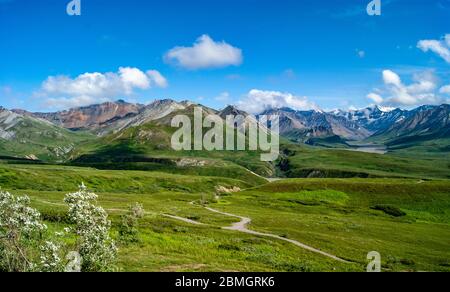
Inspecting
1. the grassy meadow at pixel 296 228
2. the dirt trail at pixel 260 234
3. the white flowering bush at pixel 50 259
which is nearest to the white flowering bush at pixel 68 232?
the white flowering bush at pixel 50 259

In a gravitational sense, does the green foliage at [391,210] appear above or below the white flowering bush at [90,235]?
below

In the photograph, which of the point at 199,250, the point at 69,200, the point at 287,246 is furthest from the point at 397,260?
the point at 69,200

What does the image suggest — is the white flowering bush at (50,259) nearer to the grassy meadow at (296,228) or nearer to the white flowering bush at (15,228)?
the white flowering bush at (15,228)

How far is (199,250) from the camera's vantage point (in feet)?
194

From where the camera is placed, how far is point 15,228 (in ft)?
103

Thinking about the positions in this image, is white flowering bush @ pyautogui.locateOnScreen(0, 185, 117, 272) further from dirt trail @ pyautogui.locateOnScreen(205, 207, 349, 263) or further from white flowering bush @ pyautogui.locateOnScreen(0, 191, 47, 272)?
dirt trail @ pyautogui.locateOnScreen(205, 207, 349, 263)

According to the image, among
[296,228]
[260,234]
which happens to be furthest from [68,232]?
[296,228]

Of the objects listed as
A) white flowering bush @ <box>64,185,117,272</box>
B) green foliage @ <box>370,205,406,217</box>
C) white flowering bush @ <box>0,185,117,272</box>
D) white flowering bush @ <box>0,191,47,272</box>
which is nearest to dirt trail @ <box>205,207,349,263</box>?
white flowering bush @ <box>64,185,117,272</box>

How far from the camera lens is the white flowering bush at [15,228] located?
1214 inches

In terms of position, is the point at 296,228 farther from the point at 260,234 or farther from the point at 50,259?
the point at 50,259

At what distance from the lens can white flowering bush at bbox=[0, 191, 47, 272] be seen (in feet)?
Answer: 101
